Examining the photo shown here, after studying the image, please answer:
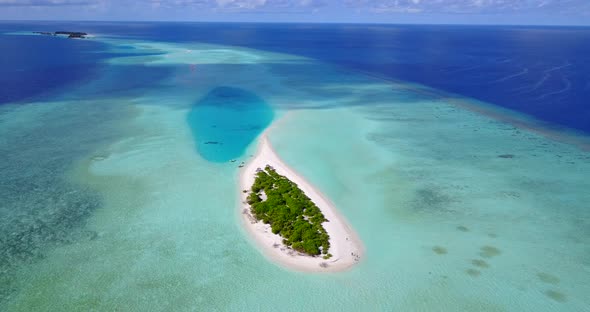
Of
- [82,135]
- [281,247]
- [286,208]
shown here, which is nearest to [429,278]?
[281,247]

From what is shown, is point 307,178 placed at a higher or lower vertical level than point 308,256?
higher

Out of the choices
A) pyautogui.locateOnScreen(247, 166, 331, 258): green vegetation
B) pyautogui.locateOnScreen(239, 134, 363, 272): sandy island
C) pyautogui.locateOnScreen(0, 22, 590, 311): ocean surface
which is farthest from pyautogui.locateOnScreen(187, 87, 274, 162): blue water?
pyautogui.locateOnScreen(239, 134, 363, 272): sandy island

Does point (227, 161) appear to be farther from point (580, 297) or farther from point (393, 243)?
A: point (580, 297)

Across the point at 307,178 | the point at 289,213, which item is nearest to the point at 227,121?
the point at 307,178

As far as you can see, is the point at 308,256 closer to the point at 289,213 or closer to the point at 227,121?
the point at 289,213

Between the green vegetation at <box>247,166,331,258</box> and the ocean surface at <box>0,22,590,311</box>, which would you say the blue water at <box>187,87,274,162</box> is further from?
the green vegetation at <box>247,166,331,258</box>

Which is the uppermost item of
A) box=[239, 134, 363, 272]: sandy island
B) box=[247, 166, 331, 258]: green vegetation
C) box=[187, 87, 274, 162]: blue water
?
box=[187, 87, 274, 162]: blue water

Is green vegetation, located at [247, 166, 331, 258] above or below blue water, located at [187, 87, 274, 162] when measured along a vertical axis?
below
